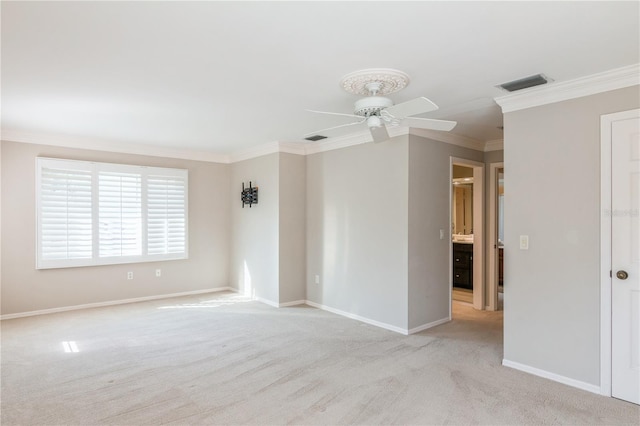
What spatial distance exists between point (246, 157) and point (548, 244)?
15.2ft

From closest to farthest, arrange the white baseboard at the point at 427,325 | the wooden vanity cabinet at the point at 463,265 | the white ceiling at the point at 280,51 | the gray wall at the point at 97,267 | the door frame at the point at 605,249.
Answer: the white ceiling at the point at 280,51, the door frame at the point at 605,249, the white baseboard at the point at 427,325, the gray wall at the point at 97,267, the wooden vanity cabinet at the point at 463,265

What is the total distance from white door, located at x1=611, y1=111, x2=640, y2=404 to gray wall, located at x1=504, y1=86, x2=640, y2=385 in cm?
11

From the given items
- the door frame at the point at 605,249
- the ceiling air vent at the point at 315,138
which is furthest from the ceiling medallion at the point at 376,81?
the ceiling air vent at the point at 315,138

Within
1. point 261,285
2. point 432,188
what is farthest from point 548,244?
point 261,285

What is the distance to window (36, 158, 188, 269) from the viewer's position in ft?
17.0

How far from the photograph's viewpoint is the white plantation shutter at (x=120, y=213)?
5.58 meters

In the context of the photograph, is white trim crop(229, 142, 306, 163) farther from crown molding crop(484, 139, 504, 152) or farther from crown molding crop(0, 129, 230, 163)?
crown molding crop(484, 139, 504, 152)

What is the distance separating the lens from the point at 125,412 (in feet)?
8.63

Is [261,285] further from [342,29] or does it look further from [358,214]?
[342,29]

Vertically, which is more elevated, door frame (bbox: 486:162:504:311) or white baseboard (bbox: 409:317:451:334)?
door frame (bbox: 486:162:504:311)

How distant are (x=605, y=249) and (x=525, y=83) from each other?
142cm

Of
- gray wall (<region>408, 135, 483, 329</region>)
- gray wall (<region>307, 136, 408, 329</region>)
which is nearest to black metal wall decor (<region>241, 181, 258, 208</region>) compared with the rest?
gray wall (<region>307, 136, 408, 329</region>)

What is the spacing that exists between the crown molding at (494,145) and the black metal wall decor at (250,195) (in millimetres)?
3473

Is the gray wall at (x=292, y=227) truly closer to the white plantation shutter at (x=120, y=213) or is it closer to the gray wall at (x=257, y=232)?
the gray wall at (x=257, y=232)
